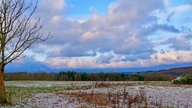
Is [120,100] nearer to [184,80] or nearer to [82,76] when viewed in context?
[184,80]

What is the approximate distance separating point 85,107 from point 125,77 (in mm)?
35576

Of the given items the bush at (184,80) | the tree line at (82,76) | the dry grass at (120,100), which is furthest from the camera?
the tree line at (82,76)

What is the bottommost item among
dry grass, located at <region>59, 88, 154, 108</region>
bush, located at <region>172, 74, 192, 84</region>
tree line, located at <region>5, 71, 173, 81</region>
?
dry grass, located at <region>59, 88, 154, 108</region>

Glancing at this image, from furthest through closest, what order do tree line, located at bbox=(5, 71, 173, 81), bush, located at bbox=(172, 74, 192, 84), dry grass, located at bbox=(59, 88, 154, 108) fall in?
tree line, located at bbox=(5, 71, 173, 81) < bush, located at bbox=(172, 74, 192, 84) < dry grass, located at bbox=(59, 88, 154, 108)

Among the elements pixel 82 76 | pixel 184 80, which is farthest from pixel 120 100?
pixel 82 76

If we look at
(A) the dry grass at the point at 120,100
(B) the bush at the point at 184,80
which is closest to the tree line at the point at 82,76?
(B) the bush at the point at 184,80

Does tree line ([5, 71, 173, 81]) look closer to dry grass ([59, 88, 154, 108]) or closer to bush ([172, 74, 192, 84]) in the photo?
bush ([172, 74, 192, 84])

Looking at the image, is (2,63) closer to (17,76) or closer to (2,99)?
(2,99)

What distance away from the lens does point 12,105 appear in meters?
19.4

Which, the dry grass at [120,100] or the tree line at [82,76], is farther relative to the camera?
the tree line at [82,76]

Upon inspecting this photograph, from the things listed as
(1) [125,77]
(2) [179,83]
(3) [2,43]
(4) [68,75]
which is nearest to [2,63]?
(3) [2,43]

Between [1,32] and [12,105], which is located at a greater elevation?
[1,32]

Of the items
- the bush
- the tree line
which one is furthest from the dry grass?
the tree line

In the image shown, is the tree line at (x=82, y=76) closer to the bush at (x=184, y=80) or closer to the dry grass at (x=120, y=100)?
the bush at (x=184, y=80)
